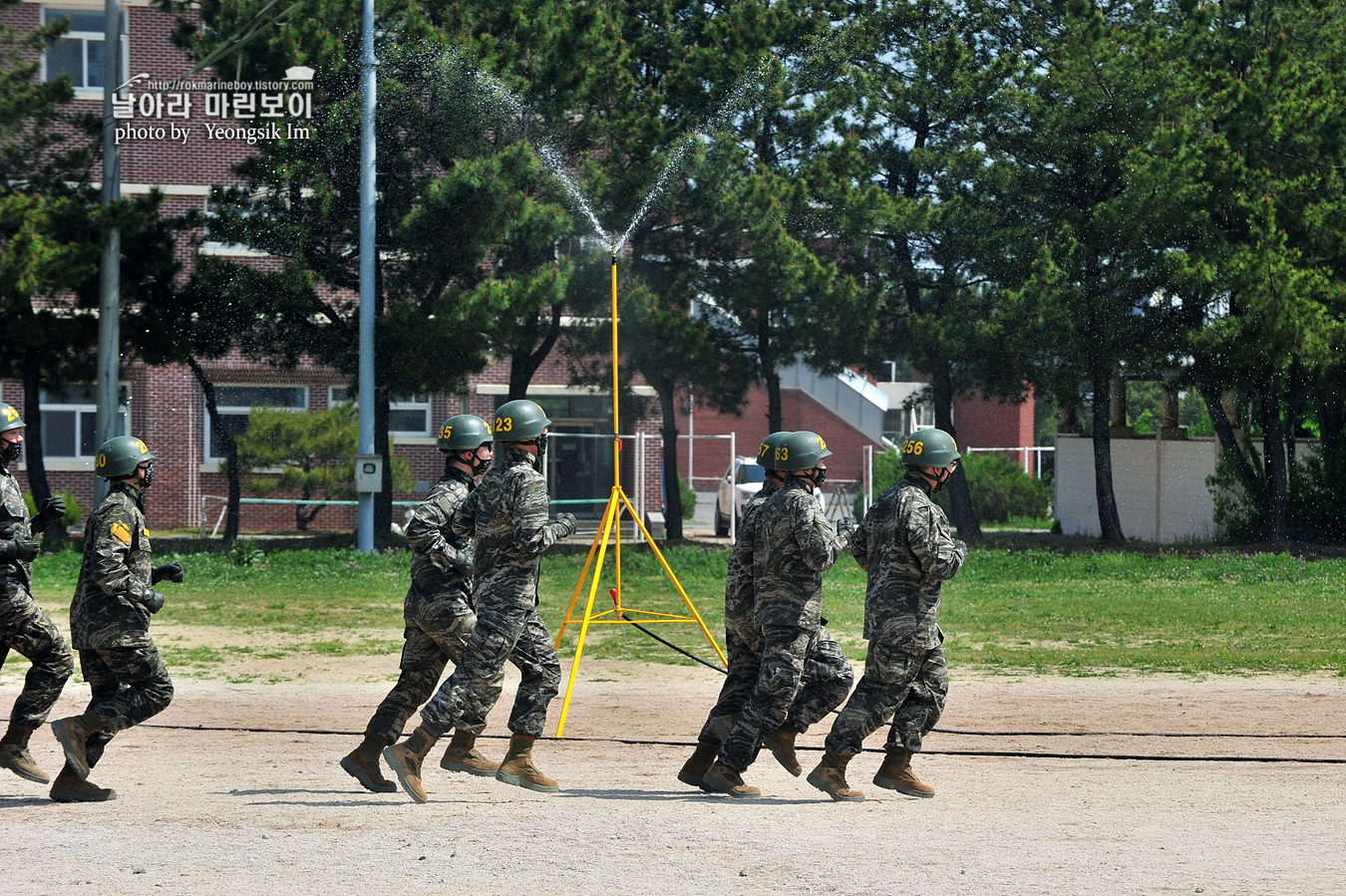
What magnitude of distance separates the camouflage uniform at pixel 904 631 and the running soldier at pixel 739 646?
56cm

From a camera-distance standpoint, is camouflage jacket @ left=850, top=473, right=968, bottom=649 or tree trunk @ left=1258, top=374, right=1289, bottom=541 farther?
tree trunk @ left=1258, top=374, right=1289, bottom=541

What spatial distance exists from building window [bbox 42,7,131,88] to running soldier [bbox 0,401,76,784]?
2846 cm

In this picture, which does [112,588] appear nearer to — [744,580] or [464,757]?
[464,757]

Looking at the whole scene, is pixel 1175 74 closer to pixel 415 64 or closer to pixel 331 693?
pixel 415 64

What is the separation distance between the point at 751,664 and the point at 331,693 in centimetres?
471

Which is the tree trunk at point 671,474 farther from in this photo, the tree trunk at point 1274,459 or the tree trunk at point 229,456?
the tree trunk at point 1274,459

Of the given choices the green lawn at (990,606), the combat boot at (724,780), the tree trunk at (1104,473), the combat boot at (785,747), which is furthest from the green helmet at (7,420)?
the tree trunk at (1104,473)

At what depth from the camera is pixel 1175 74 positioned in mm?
25938

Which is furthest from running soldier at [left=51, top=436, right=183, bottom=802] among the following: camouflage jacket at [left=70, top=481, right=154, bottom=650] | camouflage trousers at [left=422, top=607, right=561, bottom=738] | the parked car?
the parked car

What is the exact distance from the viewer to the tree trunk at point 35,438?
25.3m

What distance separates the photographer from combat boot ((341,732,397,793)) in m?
7.82

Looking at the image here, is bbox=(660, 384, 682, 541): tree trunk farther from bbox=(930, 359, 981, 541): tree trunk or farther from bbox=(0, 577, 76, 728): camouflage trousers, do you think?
bbox=(0, 577, 76, 728): camouflage trousers

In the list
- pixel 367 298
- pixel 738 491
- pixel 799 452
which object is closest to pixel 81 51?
pixel 367 298

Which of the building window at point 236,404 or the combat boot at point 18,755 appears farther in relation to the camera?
the building window at point 236,404
